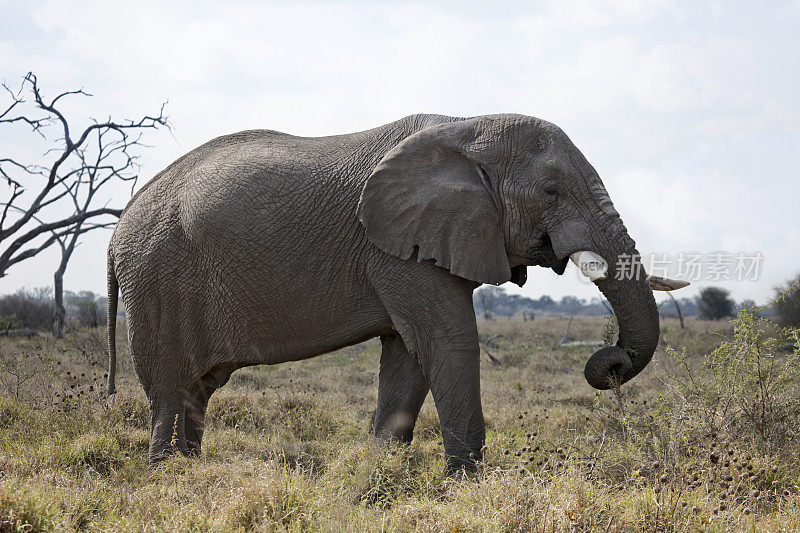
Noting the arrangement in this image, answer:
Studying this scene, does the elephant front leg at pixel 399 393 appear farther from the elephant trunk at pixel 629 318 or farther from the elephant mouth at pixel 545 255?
the elephant trunk at pixel 629 318

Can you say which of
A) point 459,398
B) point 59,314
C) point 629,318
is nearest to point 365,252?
point 459,398

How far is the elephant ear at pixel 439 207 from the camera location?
489 cm

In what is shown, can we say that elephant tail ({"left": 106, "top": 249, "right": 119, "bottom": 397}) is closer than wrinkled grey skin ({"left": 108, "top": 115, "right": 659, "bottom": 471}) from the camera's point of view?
No

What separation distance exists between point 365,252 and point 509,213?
3.68ft

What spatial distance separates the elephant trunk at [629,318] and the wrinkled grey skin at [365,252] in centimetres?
1

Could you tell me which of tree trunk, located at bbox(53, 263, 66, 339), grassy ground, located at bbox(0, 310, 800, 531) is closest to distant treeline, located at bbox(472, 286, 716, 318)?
tree trunk, located at bbox(53, 263, 66, 339)

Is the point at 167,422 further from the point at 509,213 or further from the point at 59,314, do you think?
the point at 59,314

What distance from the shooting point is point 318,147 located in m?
5.72

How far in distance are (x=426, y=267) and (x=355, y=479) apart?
1557 millimetres

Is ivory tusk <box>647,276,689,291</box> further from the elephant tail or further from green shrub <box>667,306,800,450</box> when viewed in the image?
the elephant tail

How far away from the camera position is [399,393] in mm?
5879

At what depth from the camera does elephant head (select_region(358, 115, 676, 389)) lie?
4.87 meters

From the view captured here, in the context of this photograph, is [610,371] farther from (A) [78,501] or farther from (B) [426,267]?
(A) [78,501]

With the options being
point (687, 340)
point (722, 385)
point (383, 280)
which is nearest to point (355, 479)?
point (383, 280)
